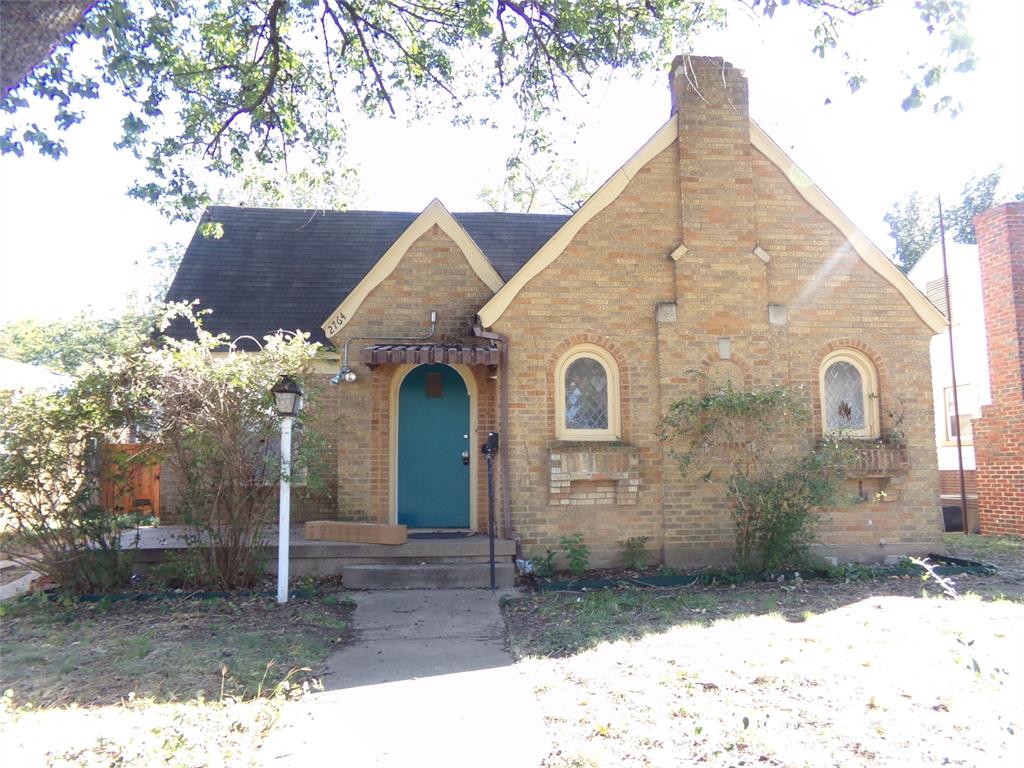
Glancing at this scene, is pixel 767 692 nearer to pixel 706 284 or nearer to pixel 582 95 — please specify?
pixel 706 284

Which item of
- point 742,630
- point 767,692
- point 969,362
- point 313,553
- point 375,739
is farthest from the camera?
point 969,362

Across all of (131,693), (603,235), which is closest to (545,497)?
(603,235)

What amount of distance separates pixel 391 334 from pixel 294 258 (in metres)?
5.33

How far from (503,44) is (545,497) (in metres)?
6.20

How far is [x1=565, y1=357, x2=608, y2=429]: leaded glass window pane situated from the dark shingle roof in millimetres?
3154

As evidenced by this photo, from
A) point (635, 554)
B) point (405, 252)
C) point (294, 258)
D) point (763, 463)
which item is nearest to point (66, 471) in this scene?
point (405, 252)

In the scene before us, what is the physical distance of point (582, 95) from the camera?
9883 millimetres

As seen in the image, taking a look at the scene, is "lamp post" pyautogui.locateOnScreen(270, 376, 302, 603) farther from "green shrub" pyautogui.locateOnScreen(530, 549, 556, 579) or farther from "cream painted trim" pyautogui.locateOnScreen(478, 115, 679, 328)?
"green shrub" pyautogui.locateOnScreen(530, 549, 556, 579)

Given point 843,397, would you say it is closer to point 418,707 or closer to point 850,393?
point 850,393

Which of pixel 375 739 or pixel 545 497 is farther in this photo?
pixel 545 497

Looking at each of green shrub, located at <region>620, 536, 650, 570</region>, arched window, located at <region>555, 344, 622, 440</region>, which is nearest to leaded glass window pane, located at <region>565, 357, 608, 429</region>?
arched window, located at <region>555, 344, 622, 440</region>

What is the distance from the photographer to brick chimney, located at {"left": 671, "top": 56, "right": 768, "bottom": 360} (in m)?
9.08

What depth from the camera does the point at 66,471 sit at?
7.45 m

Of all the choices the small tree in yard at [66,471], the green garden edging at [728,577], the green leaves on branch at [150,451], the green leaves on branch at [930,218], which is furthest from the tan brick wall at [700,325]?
the green leaves on branch at [930,218]
